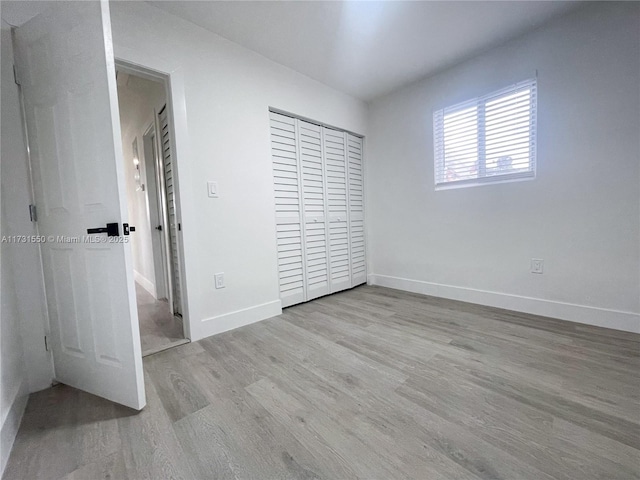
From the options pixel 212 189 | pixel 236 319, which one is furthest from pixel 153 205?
→ pixel 236 319

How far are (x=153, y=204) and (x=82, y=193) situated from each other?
189 cm

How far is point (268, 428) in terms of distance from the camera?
1094 millimetres

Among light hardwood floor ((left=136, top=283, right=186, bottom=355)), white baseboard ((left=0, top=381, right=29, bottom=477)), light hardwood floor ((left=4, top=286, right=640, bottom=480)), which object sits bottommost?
light hardwood floor ((left=4, top=286, right=640, bottom=480))

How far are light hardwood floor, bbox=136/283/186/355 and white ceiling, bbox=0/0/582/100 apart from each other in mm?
2023

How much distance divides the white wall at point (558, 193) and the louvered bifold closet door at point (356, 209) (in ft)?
2.27

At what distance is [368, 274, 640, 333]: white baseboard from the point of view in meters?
1.87

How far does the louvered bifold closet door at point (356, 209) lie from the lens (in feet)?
10.7

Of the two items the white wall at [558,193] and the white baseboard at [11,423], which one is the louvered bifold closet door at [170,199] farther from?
the white wall at [558,193]

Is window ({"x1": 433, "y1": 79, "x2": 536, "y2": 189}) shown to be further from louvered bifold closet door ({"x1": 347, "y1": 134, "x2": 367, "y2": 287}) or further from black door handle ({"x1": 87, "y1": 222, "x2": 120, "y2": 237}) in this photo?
black door handle ({"x1": 87, "y1": 222, "x2": 120, "y2": 237})

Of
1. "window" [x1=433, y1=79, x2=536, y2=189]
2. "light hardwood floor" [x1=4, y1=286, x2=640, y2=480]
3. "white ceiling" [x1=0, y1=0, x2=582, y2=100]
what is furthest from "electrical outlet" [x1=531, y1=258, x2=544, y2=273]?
"white ceiling" [x1=0, y1=0, x2=582, y2=100]

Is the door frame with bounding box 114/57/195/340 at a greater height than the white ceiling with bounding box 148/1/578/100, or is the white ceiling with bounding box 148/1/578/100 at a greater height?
the white ceiling with bounding box 148/1/578/100

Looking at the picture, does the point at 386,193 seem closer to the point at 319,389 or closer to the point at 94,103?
the point at 319,389

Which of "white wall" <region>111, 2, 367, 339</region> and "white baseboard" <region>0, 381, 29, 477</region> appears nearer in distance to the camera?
"white baseboard" <region>0, 381, 29, 477</region>

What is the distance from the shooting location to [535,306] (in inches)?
87.4
